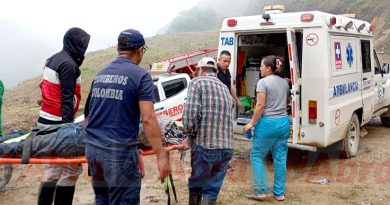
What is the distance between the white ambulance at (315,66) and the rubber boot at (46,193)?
322 centimetres

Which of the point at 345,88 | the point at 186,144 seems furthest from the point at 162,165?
the point at 345,88

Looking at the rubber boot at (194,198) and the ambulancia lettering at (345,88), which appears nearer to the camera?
the rubber boot at (194,198)

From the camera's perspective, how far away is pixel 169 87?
8.44 meters

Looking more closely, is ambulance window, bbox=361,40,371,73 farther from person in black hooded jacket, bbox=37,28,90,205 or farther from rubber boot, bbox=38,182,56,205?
rubber boot, bbox=38,182,56,205

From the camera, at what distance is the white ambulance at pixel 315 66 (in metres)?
5.57

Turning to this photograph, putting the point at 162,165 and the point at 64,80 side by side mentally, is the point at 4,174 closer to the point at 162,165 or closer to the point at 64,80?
the point at 64,80

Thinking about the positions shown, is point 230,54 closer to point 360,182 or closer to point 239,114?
point 239,114

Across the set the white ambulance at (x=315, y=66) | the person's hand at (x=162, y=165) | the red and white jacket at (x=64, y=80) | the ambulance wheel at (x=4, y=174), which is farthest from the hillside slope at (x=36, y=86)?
the person's hand at (x=162, y=165)

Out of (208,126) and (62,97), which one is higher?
(62,97)

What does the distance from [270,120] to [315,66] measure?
4.25 ft

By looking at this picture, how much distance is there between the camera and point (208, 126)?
402 centimetres

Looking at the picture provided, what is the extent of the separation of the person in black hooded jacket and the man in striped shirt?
1097mm

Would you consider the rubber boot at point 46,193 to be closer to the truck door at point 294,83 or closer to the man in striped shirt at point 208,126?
the man in striped shirt at point 208,126

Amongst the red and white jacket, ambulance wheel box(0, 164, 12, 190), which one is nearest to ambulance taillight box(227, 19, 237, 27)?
the red and white jacket
